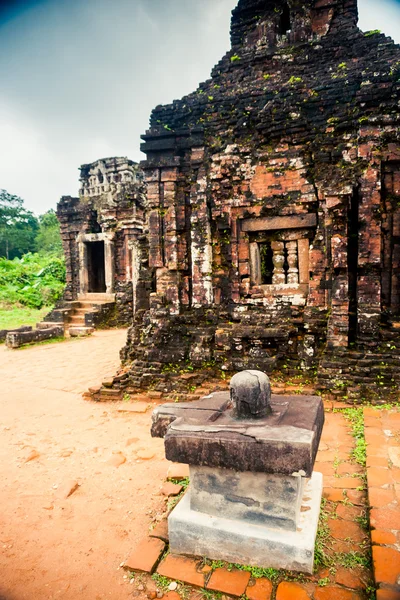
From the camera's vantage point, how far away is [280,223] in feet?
22.8

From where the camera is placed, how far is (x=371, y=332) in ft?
19.9

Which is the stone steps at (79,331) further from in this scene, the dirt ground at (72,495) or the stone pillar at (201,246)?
the stone pillar at (201,246)

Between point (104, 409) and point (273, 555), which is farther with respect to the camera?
point (104, 409)

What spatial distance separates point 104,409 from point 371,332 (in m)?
4.78

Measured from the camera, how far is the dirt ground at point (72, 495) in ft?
9.32

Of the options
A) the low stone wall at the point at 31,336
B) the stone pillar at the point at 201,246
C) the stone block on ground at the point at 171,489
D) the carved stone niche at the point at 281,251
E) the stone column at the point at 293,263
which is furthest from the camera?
the low stone wall at the point at 31,336

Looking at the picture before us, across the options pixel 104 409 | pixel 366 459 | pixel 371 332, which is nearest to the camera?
pixel 366 459

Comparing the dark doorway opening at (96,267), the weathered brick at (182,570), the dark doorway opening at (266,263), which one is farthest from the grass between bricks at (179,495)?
the dark doorway opening at (96,267)

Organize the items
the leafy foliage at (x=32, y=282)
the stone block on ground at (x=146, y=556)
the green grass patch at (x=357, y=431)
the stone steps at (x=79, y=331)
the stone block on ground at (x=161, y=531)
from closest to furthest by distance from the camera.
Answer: the stone block on ground at (x=146, y=556)
the stone block on ground at (x=161, y=531)
the green grass patch at (x=357, y=431)
the stone steps at (x=79, y=331)
the leafy foliage at (x=32, y=282)

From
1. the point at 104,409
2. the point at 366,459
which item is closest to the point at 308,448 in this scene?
the point at 366,459

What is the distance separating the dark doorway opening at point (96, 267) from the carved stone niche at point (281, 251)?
1231cm

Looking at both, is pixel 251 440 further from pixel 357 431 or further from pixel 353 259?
pixel 353 259

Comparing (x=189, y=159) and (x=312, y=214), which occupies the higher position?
(x=189, y=159)

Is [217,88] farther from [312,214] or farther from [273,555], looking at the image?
[273,555]
